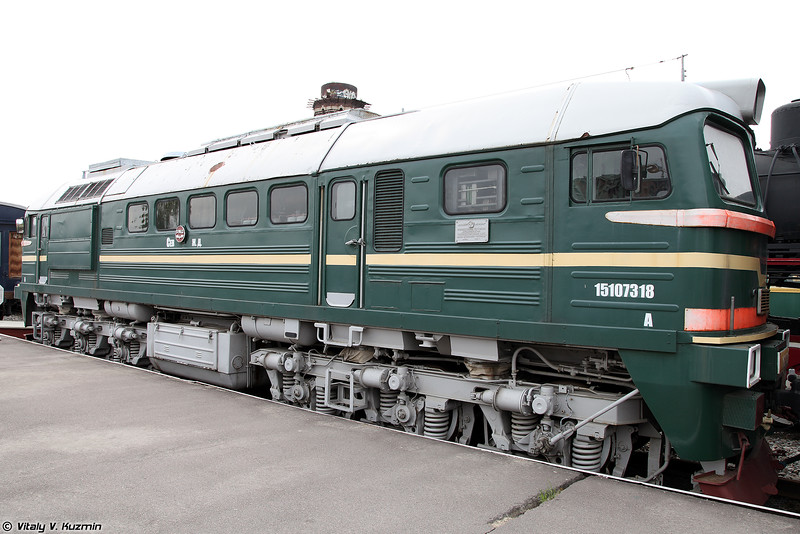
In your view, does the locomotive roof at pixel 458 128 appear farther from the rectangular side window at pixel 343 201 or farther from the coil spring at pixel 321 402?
the coil spring at pixel 321 402

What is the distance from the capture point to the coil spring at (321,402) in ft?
26.6

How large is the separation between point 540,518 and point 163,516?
278 cm

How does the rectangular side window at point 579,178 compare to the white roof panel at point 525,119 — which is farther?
the rectangular side window at point 579,178

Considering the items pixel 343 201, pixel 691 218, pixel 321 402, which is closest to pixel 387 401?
pixel 321 402

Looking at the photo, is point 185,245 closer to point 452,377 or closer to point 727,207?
point 452,377

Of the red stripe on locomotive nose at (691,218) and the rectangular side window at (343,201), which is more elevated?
the rectangular side window at (343,201)

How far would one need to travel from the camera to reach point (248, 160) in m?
9.20

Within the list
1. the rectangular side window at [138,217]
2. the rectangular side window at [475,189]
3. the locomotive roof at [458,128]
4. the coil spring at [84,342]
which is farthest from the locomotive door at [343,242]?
the coil spring at [84,342]

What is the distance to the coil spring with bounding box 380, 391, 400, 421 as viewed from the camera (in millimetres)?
7371

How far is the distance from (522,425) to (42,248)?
13.2m

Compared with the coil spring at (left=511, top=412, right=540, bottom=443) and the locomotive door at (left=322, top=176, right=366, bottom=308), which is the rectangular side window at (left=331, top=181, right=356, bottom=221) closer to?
the locomotive door at (left=322, top=176, right=366, bottom=308)

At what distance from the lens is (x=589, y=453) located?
5797mm

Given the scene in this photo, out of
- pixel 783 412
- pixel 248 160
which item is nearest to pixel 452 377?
pixel 783 412

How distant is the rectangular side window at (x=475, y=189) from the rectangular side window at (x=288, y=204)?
7.63 ft
